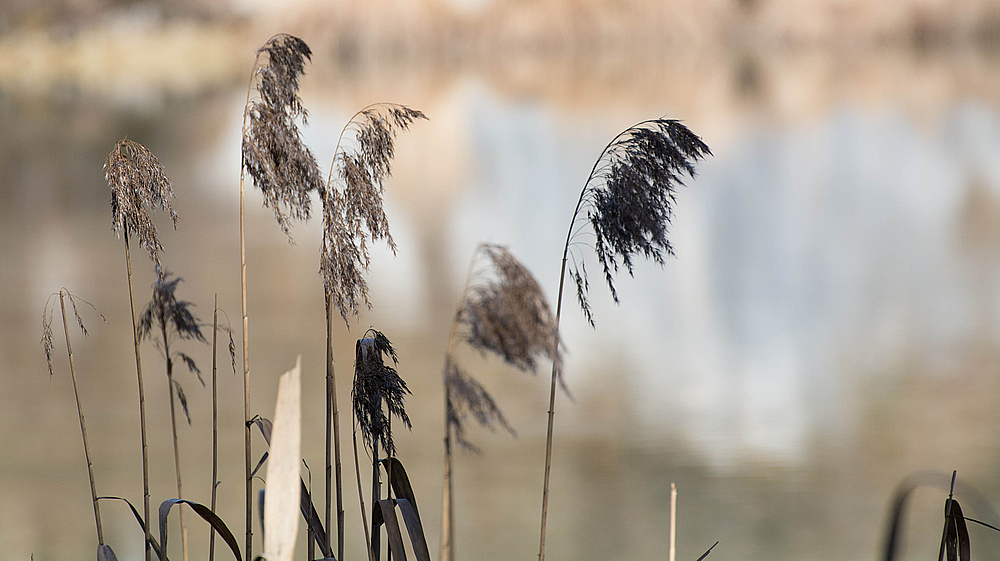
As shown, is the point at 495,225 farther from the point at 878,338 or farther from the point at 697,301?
the point at 878,338

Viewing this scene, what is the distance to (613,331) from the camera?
19.8 ft

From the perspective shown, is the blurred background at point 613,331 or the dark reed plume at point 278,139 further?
the blurred background at point 613,331

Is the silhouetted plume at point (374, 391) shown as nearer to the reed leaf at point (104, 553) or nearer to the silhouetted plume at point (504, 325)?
the silhouetted plume at point (504, 325)

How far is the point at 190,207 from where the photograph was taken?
11.3 m

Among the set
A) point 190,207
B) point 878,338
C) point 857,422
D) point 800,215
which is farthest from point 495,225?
point 857,422

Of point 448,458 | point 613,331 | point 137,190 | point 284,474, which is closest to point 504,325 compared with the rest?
point 448,458

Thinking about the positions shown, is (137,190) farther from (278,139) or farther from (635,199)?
(635,199)

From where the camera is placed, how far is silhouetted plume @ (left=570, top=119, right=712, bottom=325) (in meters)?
1.14

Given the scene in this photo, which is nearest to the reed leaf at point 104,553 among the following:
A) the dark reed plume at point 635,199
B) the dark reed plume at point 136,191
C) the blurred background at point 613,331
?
the dark reed plume at point 136,191

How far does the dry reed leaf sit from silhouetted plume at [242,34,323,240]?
1.00ft

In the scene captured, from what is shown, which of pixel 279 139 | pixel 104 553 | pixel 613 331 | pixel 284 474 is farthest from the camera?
pixel 613 331

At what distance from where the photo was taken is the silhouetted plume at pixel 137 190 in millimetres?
1173

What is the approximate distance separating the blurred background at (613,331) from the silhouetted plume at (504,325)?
7.26ft

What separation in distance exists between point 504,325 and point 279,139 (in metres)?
0.40
